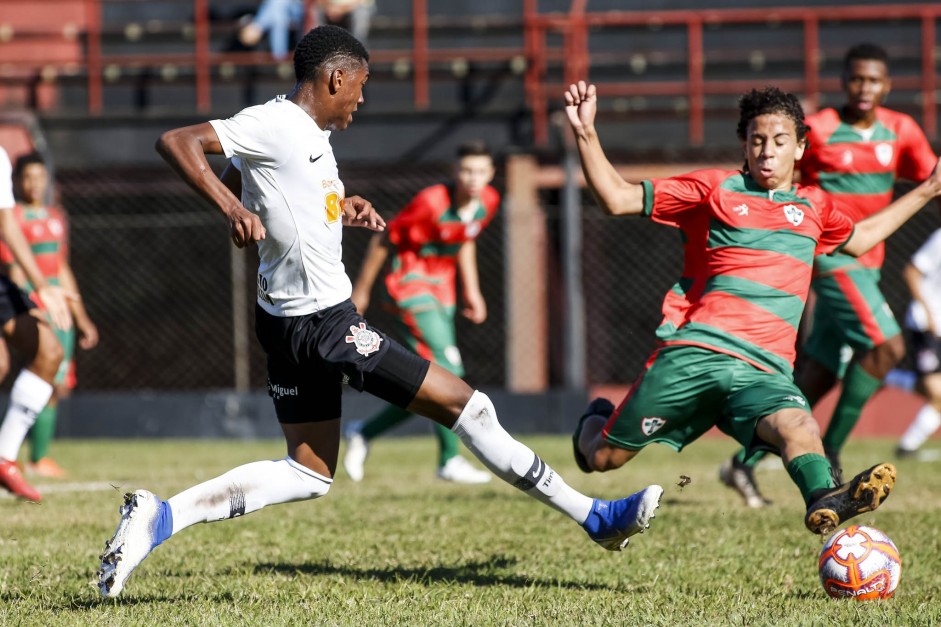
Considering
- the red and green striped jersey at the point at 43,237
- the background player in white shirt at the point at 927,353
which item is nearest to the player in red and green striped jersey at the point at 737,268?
the background player in white shirt at the point at 927,353

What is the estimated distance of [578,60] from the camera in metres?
14.8

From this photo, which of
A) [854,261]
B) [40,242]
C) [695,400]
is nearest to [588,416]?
[695,400]

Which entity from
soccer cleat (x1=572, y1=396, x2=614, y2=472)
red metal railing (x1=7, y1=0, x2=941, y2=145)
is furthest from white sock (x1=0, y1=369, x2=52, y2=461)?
red metal railing (x1=7, y1=0, x2=941, y2=145)

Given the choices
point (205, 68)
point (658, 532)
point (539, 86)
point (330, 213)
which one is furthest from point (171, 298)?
point (330, 213)

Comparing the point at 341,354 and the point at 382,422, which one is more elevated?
the point at 341,354

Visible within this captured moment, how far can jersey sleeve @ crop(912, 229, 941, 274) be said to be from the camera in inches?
400

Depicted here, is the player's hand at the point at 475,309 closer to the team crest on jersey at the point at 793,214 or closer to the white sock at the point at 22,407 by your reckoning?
the white sock at the point at 22,407

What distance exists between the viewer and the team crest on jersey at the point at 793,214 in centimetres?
516

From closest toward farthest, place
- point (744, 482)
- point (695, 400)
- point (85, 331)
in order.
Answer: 1. point (695, 400)
2. point (744, 482)
3. point (85, 331)

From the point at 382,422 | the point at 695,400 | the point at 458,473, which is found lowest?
the point at 458,473

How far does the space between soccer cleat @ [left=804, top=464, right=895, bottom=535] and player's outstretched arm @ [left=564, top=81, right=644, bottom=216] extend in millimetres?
1359

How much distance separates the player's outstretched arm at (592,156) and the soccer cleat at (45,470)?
569cm

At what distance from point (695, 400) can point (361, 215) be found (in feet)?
4.81

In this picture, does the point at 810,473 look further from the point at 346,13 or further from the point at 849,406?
the point at 346,13
